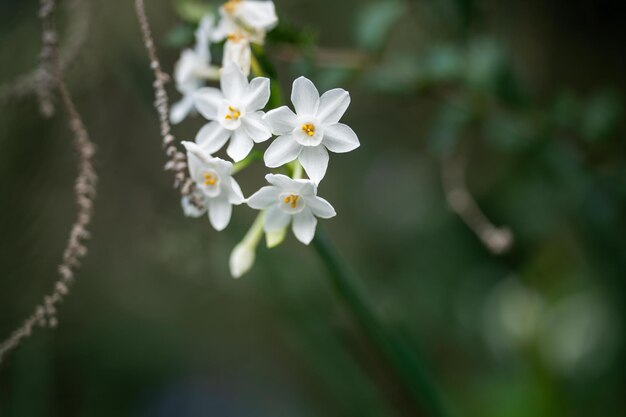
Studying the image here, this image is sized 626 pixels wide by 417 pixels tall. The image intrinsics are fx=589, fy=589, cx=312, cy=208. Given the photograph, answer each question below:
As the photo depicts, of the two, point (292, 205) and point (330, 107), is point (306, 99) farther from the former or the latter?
point (292, 205)

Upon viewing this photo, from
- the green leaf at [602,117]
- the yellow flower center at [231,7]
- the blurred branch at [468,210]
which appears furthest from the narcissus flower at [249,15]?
the green leaf at [602,117]

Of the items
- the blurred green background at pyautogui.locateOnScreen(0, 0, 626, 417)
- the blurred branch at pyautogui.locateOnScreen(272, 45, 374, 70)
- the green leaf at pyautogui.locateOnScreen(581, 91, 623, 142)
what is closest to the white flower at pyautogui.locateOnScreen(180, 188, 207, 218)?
the blurred green background at pyautogui.locateOnScreen(0, 0, 626, 417)

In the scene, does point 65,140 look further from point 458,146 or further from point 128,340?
point 458,146

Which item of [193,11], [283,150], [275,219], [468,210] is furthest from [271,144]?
[468,210]

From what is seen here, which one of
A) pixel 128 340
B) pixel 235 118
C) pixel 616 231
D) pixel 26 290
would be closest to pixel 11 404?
pixel 26 290

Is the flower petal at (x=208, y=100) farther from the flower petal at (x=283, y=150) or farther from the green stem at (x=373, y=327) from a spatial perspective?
the green stem at (x=373, y=327)

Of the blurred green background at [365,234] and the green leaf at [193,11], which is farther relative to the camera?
the blurred green background at [365,234]
